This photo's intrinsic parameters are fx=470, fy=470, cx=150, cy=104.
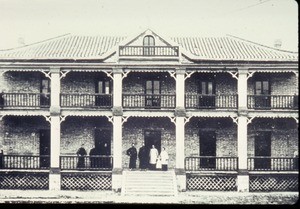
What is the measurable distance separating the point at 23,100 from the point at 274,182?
14.4 meters

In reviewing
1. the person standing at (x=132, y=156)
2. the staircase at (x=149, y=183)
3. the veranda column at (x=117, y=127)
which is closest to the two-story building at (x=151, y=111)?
the veranda column at (x=117, y=127)

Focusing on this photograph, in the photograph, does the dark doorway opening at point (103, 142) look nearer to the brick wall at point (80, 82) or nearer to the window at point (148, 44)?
the brick wall at point (80, 82)

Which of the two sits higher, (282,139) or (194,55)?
(194,55)

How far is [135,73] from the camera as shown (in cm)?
2773

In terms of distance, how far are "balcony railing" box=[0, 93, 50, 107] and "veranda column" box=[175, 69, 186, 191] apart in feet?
25.1

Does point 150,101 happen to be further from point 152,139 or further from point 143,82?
point 152,139

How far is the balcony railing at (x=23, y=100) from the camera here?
85.5 ft

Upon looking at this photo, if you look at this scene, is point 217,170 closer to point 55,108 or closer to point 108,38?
point 55,108

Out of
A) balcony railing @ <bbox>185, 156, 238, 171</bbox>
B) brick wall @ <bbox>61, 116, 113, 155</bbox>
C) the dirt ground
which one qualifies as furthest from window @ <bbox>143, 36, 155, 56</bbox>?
the dirt ground

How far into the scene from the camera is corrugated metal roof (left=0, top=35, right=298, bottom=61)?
25.4 m

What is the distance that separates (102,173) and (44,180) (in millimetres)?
3183

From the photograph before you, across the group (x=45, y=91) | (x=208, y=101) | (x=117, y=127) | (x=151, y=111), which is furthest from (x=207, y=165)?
(x=45, y=91)

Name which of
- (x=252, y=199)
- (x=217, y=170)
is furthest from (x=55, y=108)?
(x=252, y=199)
